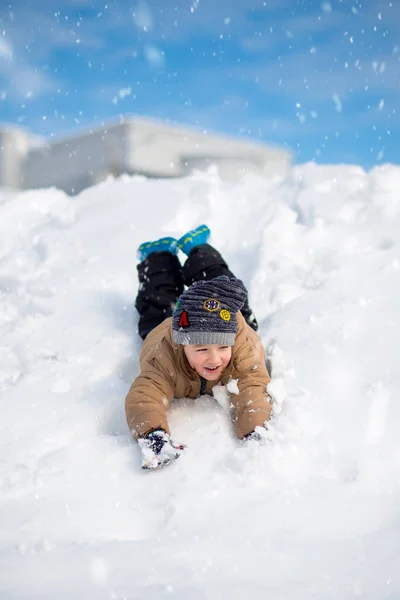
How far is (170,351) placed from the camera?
2.45 m

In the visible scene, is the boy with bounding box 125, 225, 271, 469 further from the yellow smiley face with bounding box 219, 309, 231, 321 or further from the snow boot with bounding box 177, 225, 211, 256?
the snow boot with bounding box 177, 225, 211, 256

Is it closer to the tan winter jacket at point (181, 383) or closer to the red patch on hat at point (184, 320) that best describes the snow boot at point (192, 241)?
the tan winter jacket at point (181, 383)

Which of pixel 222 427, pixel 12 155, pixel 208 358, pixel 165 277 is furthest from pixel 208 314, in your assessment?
pixel 12 155

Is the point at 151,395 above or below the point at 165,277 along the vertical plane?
below

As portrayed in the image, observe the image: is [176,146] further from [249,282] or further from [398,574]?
[398,574]

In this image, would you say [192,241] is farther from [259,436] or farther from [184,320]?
[259,436]

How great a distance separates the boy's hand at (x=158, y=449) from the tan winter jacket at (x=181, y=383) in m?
0.06

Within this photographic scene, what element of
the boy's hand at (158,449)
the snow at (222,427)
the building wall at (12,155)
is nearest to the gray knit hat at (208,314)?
the snow at (222,427)

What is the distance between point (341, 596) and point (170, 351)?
51.7 inches

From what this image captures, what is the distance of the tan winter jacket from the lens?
2168 mm

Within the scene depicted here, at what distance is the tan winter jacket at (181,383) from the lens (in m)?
2.17

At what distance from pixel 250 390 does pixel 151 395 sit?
406 millimetres

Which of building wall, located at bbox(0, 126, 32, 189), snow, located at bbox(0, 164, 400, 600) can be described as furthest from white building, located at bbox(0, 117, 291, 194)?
snow, located at bbox(0, 164, 400, 600)

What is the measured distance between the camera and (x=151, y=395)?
2.27 metres
